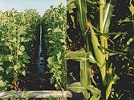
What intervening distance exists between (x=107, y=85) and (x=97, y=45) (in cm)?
14

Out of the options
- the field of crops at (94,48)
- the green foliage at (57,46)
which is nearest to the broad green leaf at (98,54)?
the field of crops at (94,48)

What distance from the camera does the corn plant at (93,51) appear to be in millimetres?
929

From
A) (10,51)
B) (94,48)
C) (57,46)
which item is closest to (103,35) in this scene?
(94,48)

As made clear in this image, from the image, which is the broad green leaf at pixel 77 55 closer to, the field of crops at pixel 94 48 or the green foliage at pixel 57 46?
the field of crops at pixel 94 48

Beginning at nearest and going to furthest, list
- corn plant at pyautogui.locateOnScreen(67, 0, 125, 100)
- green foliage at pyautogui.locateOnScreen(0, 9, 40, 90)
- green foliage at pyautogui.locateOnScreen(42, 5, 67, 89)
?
corn plant at pyautogui.locateOnScreen(67, 0, 125, 100) < green foliage at pyautogui.locateOnScreen(42, 5, 67, 89) < green foliage at pyautogui.locateOnScreen(0, 9, 40, 90)

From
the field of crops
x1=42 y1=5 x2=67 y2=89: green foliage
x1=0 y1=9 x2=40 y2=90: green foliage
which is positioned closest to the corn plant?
the field of crops

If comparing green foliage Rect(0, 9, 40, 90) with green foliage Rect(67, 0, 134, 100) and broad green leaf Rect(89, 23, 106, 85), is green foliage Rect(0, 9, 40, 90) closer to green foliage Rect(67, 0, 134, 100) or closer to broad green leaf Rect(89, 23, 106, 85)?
green foliage Rect(67, 0, 134, 100)

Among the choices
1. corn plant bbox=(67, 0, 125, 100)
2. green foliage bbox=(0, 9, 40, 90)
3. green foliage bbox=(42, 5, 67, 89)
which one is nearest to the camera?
corn plant bbox=(67, 0, 125, 100)

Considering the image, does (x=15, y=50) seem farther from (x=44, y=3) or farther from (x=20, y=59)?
(x=44, y=3)

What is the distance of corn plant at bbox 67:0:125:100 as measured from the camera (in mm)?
929

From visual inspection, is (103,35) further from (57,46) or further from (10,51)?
(10,51)

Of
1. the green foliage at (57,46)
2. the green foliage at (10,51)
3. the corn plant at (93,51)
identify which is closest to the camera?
the corn plant at (93,51)

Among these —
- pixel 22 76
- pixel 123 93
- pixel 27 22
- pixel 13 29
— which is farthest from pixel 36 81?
pixel 123 93

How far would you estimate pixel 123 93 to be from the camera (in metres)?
1.12
